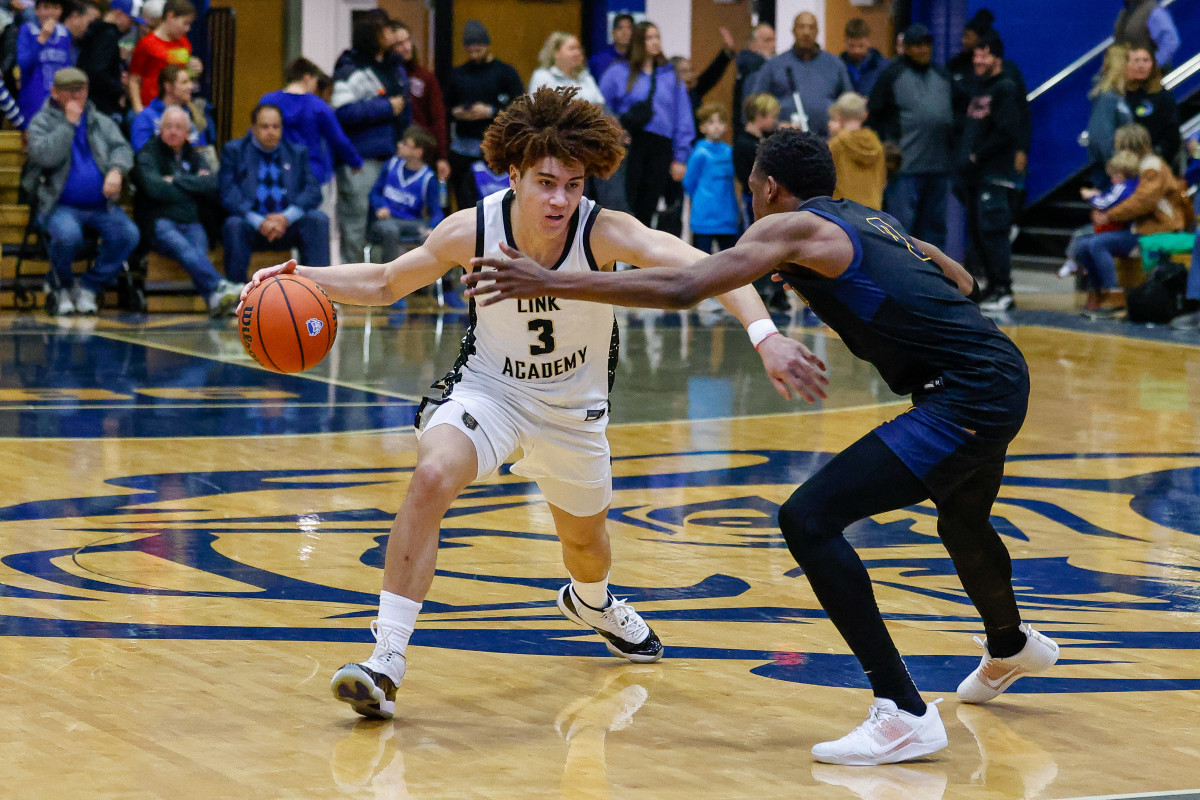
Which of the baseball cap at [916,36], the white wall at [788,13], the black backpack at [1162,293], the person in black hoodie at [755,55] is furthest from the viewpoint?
the white wall at [788,13]

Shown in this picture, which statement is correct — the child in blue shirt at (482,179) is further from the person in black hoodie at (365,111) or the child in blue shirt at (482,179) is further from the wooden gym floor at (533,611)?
the wooden gym floor at (533,611)

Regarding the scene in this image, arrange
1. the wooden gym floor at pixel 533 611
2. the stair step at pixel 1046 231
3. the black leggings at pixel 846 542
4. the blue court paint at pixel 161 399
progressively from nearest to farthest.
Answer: the wooden gym floor at pixel 533 611, the black leggings at pixel 846 542, the blue court paint at pixel 161 399, the stair step at pixel 1046 231

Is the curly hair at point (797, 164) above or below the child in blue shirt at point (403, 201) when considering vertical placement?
above

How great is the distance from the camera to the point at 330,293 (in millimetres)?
5121

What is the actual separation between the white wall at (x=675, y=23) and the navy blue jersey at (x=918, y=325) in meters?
15.7

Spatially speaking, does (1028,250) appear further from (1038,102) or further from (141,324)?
(141,324)

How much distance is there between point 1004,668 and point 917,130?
1081 cm

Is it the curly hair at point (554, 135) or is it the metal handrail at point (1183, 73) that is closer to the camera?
the curly hair at point (554, 135)

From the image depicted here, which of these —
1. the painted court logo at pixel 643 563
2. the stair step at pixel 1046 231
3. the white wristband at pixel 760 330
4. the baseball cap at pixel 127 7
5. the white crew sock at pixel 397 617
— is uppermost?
the baseball cap at pixel 127 7

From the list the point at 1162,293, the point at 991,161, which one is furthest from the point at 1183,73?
the point at 1162,293

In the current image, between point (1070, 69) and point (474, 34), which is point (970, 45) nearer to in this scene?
point (1070, 69)

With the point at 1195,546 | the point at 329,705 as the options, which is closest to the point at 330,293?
the point at 329,705

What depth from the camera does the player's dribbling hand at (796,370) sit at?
4.07 m

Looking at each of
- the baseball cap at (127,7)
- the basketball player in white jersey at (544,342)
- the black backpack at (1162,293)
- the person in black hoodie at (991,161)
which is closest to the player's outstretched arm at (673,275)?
the basketball player in white jersey at (544,342)
